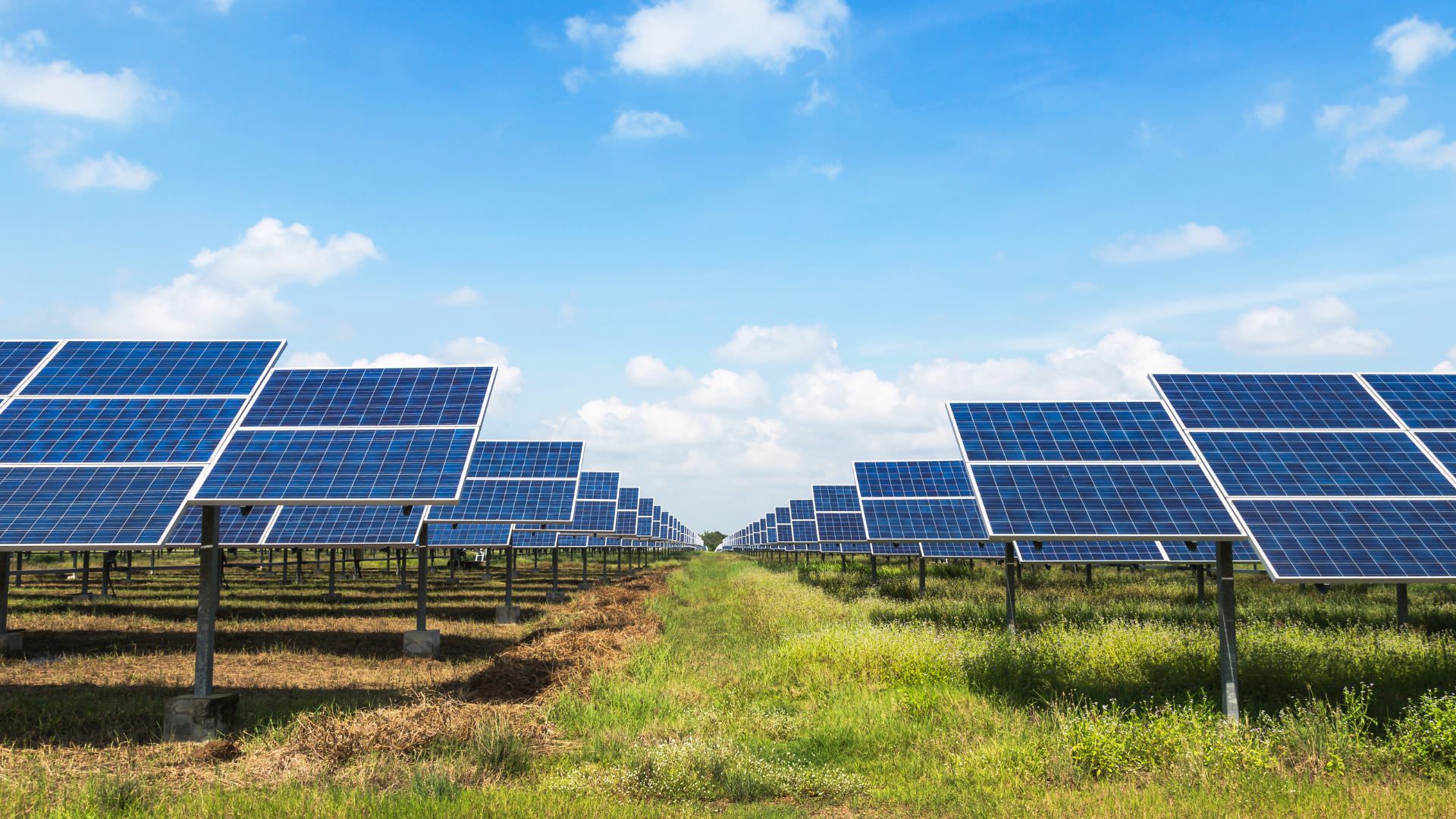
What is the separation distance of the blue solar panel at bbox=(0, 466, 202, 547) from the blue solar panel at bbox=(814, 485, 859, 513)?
44593mm

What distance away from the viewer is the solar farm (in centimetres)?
1073

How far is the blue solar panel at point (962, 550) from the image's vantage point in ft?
122

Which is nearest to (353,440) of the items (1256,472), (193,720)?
(193,720)

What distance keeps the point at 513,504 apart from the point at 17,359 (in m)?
17.9

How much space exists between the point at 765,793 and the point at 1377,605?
26.7 meters

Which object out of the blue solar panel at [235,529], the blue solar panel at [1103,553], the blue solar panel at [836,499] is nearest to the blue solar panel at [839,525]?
the blue solar panel at [836,499]

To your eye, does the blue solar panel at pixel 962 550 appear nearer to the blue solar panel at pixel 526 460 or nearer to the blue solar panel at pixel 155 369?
the blue solar panel at pixel 526 460

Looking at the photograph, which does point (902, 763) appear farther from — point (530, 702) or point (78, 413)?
point (78, 413)

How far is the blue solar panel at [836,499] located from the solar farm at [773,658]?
105 ft

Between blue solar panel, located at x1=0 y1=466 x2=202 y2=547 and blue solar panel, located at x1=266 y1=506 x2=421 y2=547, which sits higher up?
blue solar panel, located at x1=0 y1=466 x2=202 y2=547

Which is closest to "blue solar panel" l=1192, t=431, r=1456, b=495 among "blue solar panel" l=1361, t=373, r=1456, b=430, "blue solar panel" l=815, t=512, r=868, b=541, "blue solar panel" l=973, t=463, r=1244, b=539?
"blue solar panel" l=973, t=463, r=1244, b=539

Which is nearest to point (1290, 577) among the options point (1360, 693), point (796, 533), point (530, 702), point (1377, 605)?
point (1360, 693)

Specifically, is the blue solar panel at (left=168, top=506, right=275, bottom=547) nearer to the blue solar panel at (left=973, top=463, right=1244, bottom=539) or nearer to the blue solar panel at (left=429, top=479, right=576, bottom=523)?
the blue solar panel at (left=429, top=479, right=576, bottom=523)

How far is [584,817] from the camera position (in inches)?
362
